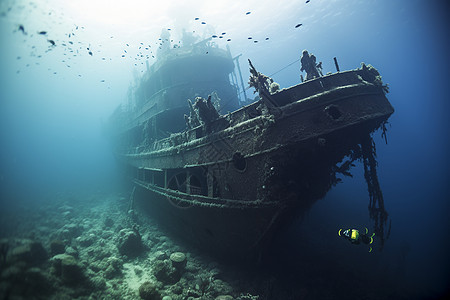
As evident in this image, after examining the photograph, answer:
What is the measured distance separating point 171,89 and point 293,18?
27060mm

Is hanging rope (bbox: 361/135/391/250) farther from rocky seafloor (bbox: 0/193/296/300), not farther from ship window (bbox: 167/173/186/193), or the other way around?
ship window (bbox: 167/173/186/193)

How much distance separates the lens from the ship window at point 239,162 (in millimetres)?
6459

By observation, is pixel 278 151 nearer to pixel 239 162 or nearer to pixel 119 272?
pixel 239 162

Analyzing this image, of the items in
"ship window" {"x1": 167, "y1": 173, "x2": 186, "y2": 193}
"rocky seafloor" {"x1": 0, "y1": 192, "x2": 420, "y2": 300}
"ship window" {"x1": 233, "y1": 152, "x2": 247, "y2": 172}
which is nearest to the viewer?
"rocky seafloor" {"x1": 0, "y1": 192, "x2": 420, "y2": 300}

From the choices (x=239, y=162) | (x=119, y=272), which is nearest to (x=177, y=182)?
(x=239, y=162)

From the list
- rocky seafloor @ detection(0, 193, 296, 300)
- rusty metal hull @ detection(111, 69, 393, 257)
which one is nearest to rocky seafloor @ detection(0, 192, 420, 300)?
rocky seafloor @ detection(0, 193, 296, 300)

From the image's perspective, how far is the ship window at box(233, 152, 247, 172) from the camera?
6.46 m

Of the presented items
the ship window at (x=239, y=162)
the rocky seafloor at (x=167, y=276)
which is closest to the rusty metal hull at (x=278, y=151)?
the ship window at (x=239, y=162)

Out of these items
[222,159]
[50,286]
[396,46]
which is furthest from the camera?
[396,46]

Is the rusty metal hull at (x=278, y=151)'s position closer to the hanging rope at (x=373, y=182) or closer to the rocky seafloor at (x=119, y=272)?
the hanging rope at (x=373, y=182)

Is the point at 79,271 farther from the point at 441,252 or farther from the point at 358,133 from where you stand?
the point at 441,252

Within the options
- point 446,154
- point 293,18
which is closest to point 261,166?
point 293,18

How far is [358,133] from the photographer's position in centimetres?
600

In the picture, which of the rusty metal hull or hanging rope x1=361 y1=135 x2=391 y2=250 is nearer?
the rusty metal hull
